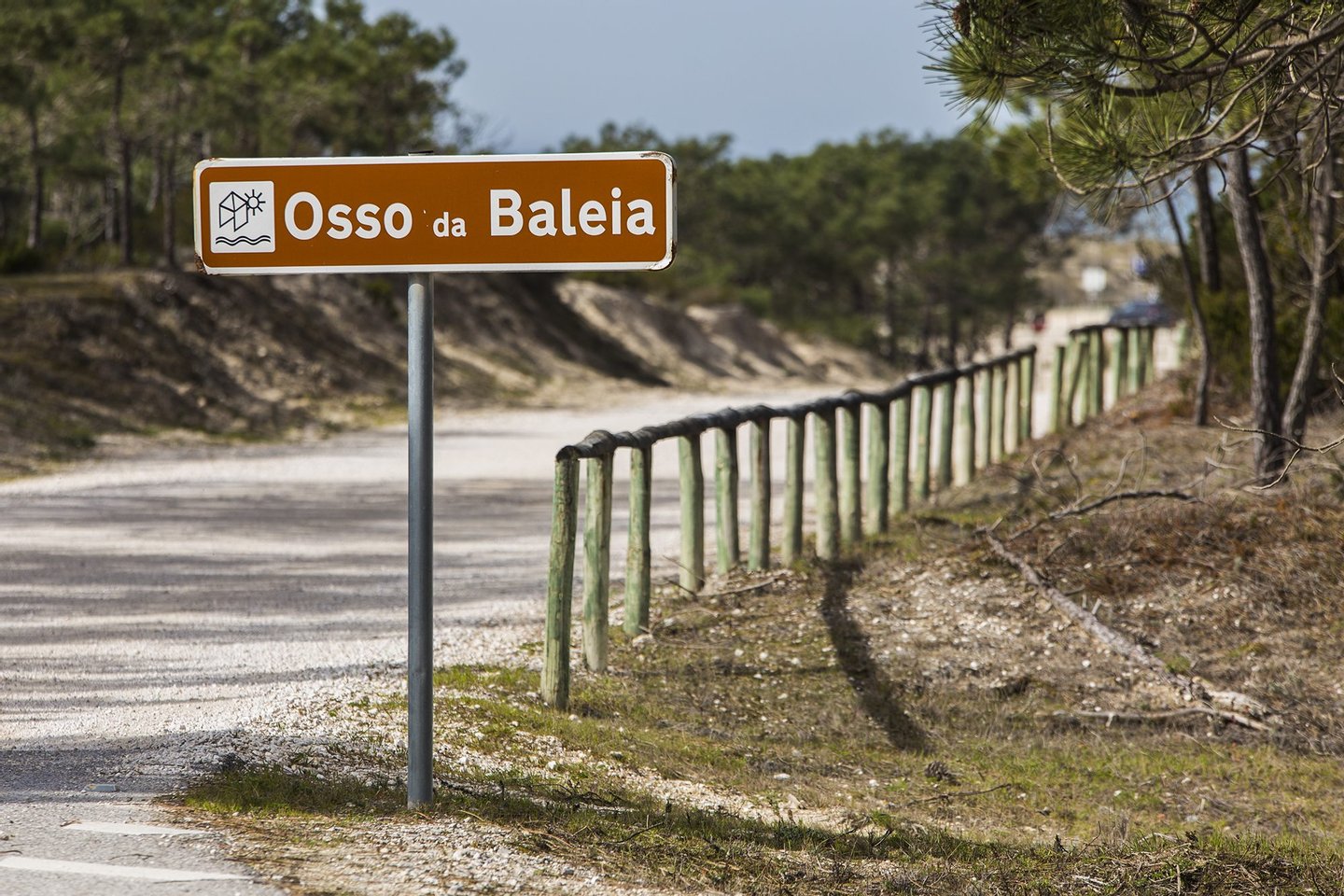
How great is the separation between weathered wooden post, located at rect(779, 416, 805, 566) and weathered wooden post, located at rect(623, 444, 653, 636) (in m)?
2.11

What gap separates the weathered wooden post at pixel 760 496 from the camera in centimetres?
910

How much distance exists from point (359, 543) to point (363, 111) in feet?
88.6

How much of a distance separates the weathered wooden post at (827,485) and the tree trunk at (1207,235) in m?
6.58

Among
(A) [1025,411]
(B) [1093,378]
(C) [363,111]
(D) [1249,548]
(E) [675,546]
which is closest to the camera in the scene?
(D) [1249,548]

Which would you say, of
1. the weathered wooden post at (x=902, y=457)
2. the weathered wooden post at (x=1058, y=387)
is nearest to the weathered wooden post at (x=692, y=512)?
the weathered wooden post at (x=902, y=457)

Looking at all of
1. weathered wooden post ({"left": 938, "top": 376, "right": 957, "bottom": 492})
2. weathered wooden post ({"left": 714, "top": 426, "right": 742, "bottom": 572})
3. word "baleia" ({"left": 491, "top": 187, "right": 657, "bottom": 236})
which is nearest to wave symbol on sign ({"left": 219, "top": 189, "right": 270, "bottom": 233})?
word "baleia" ({"left": 491, "top": 187, "right": 657, "bottom": 236})

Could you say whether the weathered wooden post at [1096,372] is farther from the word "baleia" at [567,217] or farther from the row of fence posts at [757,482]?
the word "baleia" at [567,217]

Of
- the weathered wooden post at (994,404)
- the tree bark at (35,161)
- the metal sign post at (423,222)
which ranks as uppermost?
the tree bark at (35,161)

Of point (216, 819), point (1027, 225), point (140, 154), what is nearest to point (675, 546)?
point (216, 819)

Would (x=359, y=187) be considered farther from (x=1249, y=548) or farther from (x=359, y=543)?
(x=359, y=543)

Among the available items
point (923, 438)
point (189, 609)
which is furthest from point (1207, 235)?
point (189, 609)

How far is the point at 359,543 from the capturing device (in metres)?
11.1

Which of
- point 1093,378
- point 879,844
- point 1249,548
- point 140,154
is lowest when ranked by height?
point 879,844

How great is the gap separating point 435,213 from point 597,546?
8.88ft
